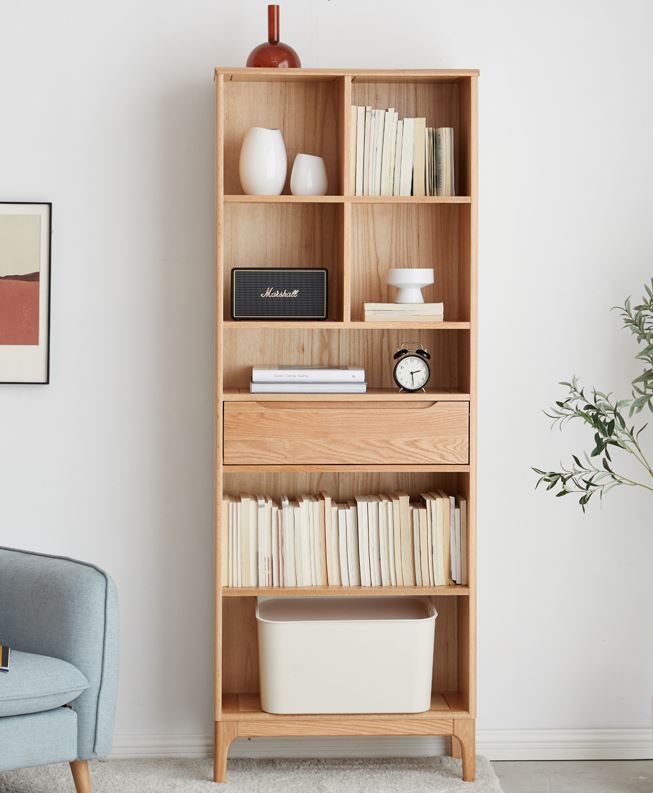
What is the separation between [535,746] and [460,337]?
131cm

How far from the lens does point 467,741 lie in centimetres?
287

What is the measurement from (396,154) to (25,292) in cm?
118

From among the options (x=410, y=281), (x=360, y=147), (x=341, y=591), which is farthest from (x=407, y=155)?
(x=341, y=591)

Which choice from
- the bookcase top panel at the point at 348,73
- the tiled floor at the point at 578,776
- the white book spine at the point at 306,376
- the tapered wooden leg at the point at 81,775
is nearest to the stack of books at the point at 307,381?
the white book spine at the point at 306,376

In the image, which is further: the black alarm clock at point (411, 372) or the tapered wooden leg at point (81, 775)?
the black alarm clock at point (411, 372)

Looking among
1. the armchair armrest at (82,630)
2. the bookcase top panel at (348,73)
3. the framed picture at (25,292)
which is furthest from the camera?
the framed picture at (25,292)

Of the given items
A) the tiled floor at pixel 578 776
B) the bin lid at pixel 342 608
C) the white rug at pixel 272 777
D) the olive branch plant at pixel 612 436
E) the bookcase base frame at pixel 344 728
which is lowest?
the tiled floor at pixel 578 776

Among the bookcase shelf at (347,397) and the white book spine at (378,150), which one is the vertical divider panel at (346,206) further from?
the bookcase shelf at (347,397)

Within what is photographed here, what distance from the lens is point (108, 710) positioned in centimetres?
256

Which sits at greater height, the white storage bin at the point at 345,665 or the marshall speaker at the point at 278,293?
the marshall speaker at the point at 278,293

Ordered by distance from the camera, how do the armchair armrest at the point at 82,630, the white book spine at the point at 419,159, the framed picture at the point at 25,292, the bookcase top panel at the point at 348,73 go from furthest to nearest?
the framed picture at the point at 25,292
the white book spine at the point at 419,159
the bookcase top panel at the point at 348,73
the armchair armrest at the point at 82,630

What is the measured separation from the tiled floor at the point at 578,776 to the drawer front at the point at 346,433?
3.17 feet

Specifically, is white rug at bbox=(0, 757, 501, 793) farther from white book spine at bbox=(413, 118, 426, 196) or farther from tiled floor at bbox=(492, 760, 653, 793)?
white book spine at bbox=(413, 118, 426, 196)

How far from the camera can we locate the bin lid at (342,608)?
3064 millimetres
